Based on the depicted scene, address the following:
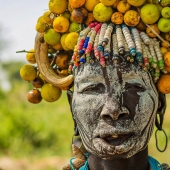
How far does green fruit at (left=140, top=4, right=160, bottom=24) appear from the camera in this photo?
172 inches

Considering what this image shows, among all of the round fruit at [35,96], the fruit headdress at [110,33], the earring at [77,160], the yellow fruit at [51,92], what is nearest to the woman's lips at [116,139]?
the fruit headdress at [110,33]

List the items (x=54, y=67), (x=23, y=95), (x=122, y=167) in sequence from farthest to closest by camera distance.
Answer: (x=23, y=95) < (x=54, y=67) < (x=122, y=167)

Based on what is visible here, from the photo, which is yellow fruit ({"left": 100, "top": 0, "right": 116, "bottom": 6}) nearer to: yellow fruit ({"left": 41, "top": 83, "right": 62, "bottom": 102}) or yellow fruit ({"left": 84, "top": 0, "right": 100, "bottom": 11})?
yellow fruit ({"left": 84, "top": 0, "right": 100, "bottom": 11})

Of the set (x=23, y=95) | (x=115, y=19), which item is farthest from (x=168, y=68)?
(x=23, y=95)

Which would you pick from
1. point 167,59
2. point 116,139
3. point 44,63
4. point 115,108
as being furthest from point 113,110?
point 44,63

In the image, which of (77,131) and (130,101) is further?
(77,131)

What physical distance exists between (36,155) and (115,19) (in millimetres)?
11088

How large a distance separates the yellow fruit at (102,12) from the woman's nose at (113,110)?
27.0 inches

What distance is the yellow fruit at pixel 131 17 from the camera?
442 centimetres

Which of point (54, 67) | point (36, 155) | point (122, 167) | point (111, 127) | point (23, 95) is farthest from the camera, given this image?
point (23, 95)

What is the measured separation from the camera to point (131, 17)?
14.5 feet

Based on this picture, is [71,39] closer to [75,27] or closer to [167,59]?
[75,27]

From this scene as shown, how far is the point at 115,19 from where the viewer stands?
14.7 ft

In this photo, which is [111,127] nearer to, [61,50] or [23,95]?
[61,50]
